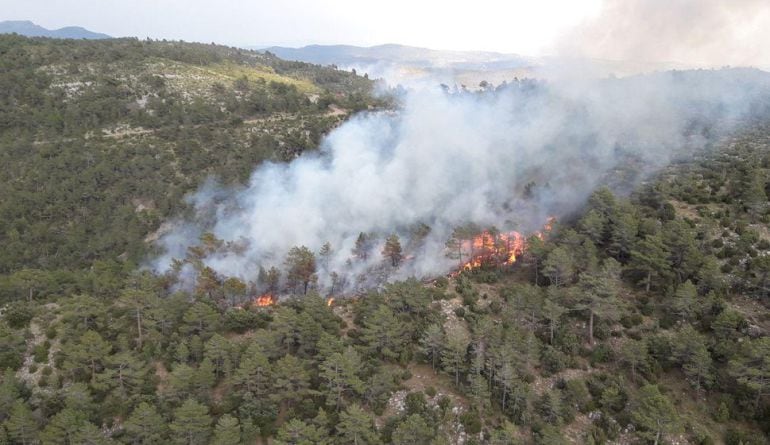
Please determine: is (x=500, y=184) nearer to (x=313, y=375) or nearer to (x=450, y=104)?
(x=450, y=104)

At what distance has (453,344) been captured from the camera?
34.1m

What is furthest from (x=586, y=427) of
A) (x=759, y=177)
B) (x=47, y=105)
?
(x=47, y=105)

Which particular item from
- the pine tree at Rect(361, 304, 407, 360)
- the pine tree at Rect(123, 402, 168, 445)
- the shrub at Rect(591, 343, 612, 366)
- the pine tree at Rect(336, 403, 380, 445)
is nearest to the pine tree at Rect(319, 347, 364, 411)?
the pine tree at Rect(336, 403, 380, 445)

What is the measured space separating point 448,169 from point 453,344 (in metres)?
34.4

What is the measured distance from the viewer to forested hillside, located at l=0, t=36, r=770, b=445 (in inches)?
1173

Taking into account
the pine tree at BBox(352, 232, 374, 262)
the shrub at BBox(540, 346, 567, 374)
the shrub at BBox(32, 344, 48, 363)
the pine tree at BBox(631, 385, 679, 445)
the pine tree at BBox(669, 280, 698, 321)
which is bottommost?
the shrub at BBox(32, 344, 48, 363)

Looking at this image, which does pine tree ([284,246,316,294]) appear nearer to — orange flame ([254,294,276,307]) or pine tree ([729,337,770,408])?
orange flame ([254,294,276,307])

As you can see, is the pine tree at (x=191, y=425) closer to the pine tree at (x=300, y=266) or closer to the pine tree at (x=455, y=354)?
the pine tree at (x=455, y=354)

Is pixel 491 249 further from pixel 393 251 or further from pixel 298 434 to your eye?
pixel 298 434

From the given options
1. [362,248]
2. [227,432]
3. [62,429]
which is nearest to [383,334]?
[227,432]

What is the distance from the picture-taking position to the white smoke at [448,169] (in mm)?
53656

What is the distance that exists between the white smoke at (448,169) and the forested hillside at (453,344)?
467cm

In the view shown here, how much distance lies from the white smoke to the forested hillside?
467cm

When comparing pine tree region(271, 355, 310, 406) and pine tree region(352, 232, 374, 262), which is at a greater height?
pine tree region(352, 232, 374, 262)
